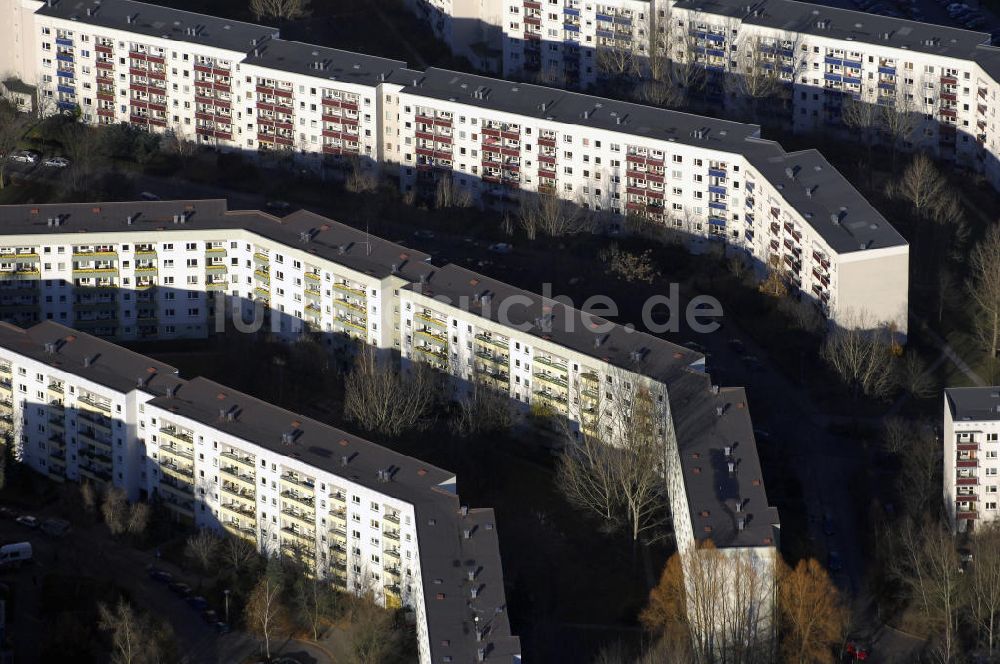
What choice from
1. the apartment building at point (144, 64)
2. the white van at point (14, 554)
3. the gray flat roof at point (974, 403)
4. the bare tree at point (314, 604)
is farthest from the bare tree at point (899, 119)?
the white van at point (14, 554)

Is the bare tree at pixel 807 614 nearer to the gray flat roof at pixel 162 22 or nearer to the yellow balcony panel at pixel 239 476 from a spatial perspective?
the yellow balcony panel at pixel 239 476

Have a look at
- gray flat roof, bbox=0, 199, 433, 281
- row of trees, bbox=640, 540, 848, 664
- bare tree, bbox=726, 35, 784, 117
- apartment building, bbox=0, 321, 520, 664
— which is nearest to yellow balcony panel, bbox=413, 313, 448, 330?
gray flat roof, bbox=0, 199, 433, 281

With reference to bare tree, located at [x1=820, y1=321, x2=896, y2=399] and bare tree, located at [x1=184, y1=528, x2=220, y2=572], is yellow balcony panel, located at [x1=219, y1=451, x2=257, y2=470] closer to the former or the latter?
bare tree, located at [x1=184, y1=528, x2=220, y2=572]

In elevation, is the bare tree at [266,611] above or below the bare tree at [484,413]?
below

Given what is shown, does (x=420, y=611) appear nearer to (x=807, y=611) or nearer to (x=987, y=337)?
(x=807, y=611)

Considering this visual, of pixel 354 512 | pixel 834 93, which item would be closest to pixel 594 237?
pixel 834 93

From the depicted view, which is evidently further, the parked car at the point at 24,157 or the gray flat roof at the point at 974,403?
the parked car at the point at 24,157

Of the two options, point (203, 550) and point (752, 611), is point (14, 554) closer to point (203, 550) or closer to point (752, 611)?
point (203, 550)

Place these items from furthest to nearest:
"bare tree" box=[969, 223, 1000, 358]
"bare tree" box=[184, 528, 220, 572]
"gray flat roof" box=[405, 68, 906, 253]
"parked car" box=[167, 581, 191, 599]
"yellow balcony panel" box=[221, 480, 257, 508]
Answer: "gray flat roof" box=[405, 68, 906, 253], "bare tree" box=[969, 223, 1000, 358], "yellow balcony panel" box=[221, 480, 257, 508], "bare tree" box=[184, 528, 220, 572], "parked car" box=[167, 581, 191, 599]
